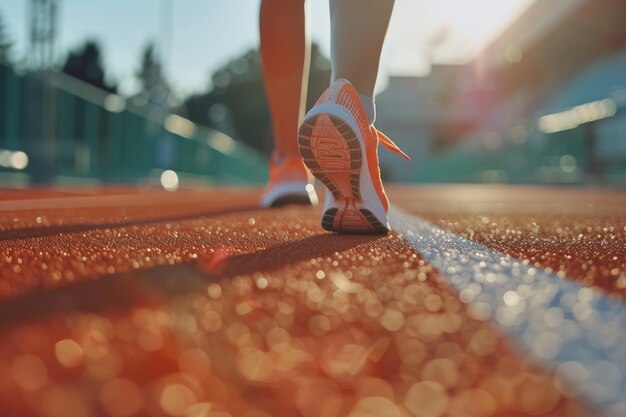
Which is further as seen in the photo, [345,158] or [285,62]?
[285,62]

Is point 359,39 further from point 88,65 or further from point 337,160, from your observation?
point 88,65

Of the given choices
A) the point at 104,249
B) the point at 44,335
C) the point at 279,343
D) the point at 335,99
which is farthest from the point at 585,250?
the point at 44,335

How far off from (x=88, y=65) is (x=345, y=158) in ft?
181

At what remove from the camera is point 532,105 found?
3306 cm

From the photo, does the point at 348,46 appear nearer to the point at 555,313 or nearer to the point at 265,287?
the point at 265,287

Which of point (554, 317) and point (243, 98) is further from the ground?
point (243, 98)

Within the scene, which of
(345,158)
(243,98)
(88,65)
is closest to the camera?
(345,158)

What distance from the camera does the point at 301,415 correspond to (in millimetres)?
587

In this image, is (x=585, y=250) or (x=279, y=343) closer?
(x=279, y=343)

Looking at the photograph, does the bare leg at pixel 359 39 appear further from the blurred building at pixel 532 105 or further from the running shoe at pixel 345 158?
the blurred building at pixel 532 105

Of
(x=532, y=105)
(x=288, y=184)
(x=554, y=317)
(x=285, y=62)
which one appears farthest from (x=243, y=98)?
(x=554, y=317)

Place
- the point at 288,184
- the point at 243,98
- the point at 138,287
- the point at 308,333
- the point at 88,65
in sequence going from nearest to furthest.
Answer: the point at 308,333, the point at 138,287, the point at 288,184, the point at 88,65, the point at 243,98

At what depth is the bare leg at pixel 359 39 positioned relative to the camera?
2.04m

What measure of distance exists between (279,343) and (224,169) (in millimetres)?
21053
